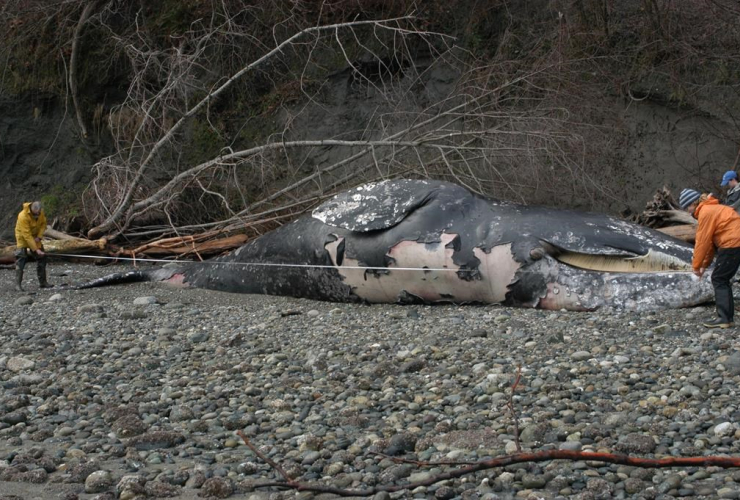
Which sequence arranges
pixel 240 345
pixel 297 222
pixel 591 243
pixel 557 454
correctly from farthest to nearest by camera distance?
1. pixel 297 222
2. pixel 591 243
3. pixel 240 345
4. pixel 557 454

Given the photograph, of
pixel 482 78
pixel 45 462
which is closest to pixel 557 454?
pixel 45 462

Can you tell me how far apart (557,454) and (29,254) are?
28.0 feet

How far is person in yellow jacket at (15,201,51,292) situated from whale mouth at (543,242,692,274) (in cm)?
549

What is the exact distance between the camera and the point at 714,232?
19.1 feet

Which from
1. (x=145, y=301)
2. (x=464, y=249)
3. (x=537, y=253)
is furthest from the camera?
(x=145, y=301)

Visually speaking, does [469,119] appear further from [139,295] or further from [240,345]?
[240,345]

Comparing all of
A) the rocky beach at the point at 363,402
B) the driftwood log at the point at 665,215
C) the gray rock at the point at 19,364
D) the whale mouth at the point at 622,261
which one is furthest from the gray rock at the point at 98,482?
the driftwood log at the point at 665,215

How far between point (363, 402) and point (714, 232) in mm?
2907

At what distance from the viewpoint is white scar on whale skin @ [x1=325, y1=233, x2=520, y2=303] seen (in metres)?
7.07

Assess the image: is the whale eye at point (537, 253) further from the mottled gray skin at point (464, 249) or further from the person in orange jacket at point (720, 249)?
the person in orange jacket at point (720, 249)

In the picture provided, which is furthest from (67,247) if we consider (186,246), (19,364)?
(19,364)

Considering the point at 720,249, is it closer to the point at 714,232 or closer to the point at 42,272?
the point at 714,232

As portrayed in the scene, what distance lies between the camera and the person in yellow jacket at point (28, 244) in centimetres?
923

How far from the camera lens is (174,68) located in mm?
11414
